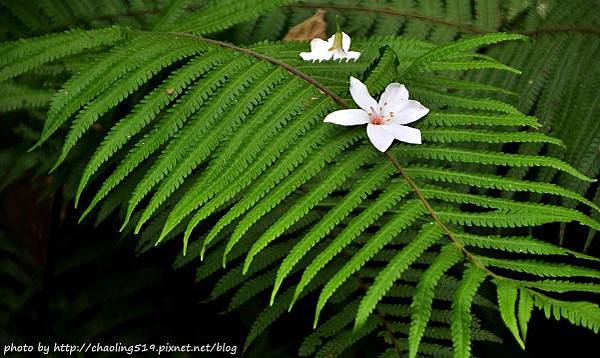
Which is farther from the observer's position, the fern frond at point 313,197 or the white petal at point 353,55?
the white petal at point 353,55

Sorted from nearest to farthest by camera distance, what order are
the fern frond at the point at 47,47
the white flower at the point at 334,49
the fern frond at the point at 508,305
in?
the fern frond at the point at 508,305
the fern frond at the point at 47,47
the white flower at the point at 334,49

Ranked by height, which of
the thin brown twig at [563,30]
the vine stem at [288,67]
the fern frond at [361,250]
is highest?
the thin brown twig at [563,30]

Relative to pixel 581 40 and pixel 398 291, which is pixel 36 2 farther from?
pixel 581 40

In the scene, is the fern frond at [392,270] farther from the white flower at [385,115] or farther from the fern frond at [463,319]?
the white flower at [385,115]

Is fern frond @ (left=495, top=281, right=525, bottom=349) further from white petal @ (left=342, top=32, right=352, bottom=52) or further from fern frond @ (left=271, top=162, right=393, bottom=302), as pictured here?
white petal @ (left=342, top=32, right=352, bottom=52)

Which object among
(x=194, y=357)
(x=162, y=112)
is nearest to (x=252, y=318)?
(x=194, y=357)

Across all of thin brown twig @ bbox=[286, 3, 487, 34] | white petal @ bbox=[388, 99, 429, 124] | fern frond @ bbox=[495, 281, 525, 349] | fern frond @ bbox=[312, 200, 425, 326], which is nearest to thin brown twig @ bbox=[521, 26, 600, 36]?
thin brown twig @ bbox=[286, 3, 487, 34]

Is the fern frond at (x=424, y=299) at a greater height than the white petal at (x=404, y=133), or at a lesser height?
lesser

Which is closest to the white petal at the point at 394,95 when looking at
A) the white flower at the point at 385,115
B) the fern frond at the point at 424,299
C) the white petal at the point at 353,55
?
the white flower at the point at 385,115

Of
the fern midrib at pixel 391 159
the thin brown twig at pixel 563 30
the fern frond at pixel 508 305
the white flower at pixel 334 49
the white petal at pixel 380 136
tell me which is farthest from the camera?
the thin brown twig at pixel 563 30
